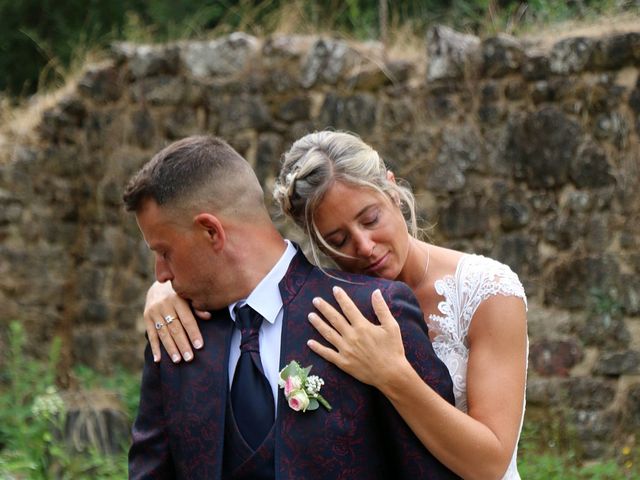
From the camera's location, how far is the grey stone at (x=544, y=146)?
19.8 feet

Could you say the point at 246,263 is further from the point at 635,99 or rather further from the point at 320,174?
the point at 635,99

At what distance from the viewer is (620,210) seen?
19.3 ft

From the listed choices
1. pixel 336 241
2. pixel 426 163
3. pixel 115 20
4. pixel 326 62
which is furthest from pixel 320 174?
pixel 115 20

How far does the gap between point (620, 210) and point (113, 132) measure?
154 inches

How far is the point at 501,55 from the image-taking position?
20.5ft

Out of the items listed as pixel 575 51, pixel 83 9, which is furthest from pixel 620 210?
pixel 83 9

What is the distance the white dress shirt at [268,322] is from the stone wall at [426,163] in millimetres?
3802

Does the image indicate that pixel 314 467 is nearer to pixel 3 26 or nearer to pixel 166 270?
pixel 166 270

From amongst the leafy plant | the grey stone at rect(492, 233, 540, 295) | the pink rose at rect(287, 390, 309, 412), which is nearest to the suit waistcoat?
the pink rose at rect(287, 390, 309, 412)

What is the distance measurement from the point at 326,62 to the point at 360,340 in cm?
466

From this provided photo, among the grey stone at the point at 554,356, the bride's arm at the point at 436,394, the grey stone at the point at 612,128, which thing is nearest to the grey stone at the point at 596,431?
the grey stone at the point at 554,356

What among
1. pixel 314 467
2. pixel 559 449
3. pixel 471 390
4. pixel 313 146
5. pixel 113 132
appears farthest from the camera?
pixel 113 132

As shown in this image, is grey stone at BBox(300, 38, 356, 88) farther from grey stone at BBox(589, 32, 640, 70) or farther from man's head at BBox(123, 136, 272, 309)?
man's head at BBox(123, 136, 272, 309)

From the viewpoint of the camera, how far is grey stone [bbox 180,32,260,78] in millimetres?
7148
